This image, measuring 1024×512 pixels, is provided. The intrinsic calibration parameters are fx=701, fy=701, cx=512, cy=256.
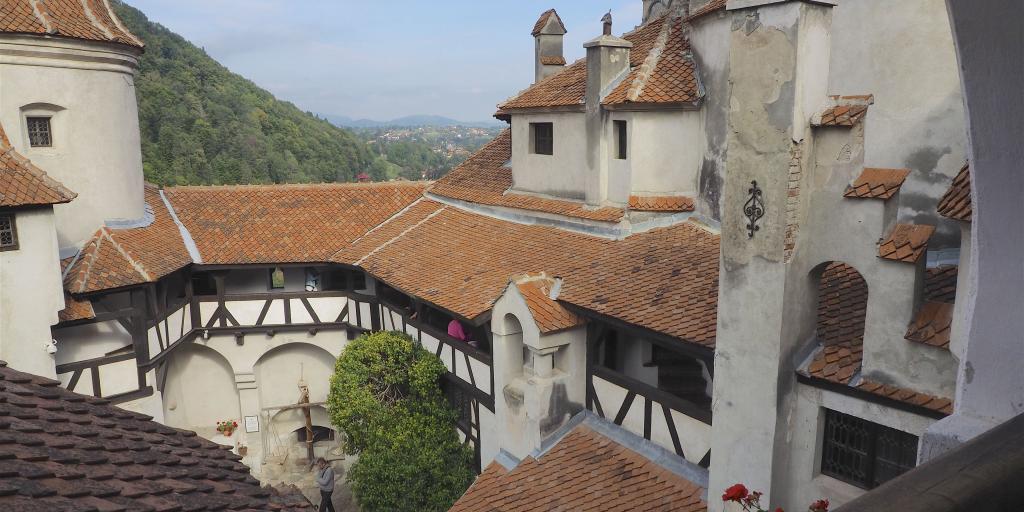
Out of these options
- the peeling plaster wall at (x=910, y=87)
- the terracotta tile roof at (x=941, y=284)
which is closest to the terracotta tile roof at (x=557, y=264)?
the terracotta tile roof at (x=941, y=284)

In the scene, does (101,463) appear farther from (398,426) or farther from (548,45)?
(548,45)

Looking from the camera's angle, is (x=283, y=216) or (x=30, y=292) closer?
(x=30, y=292)

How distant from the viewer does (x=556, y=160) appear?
652 inches

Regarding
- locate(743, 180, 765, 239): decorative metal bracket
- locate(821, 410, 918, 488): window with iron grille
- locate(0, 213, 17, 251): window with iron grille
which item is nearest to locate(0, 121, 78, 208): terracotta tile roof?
locate(0, 213, 17, 251): window with iron grille

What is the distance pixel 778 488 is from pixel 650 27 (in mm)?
12143

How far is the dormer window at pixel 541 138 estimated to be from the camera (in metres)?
17.0

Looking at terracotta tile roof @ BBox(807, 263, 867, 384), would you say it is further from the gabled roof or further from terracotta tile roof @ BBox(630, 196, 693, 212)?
terracotta tile roof @ BBox(630, 196, 693, 212)

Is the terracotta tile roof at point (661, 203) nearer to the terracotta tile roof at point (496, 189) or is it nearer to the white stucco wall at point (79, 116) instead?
the terracotta tile roof at point (496, 189)

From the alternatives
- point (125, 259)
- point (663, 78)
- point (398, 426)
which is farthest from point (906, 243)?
point (125, 259)

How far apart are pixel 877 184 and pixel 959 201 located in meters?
0.84

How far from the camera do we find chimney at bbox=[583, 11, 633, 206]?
1488 cm

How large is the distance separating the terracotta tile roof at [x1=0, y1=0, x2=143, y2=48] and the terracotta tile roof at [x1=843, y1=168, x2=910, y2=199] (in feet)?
51.1

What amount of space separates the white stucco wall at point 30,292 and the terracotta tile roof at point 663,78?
1148 centimetres

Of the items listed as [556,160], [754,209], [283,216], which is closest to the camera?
[754,209]
